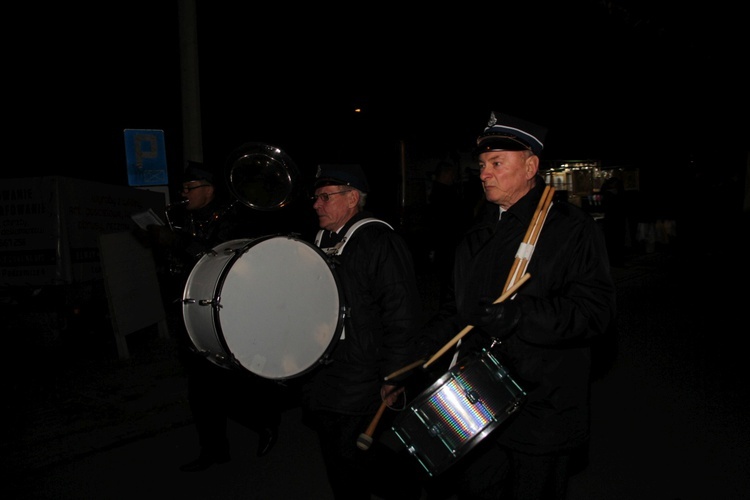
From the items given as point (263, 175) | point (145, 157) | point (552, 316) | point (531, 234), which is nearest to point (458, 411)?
point (552, 316)

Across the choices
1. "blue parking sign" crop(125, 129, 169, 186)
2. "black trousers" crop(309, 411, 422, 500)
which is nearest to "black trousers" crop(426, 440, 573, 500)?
"black trousers" crop(309, 411, 422, 500)

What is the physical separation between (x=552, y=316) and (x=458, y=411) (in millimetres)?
469

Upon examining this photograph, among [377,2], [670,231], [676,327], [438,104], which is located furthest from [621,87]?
[676,327]

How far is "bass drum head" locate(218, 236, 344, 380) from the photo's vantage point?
2.66m

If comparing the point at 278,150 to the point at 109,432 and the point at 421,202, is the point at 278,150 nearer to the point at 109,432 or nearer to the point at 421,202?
the point at 109,432

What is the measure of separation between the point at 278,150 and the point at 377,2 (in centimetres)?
831

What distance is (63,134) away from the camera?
29.9 ft

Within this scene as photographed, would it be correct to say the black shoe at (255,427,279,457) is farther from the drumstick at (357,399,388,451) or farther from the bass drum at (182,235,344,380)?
the drumstick at (357,399,388,451)

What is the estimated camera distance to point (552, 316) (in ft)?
6.83

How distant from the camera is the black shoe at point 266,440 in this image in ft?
13.9

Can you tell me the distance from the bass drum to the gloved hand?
0.91m

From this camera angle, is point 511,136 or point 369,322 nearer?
point 511,136

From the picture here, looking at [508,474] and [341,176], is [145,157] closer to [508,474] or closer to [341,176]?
[341,176]

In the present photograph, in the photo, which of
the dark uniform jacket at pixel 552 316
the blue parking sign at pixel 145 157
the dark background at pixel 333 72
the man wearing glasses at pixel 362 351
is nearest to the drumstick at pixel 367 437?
the man wearing glasses at pixel 362 351
